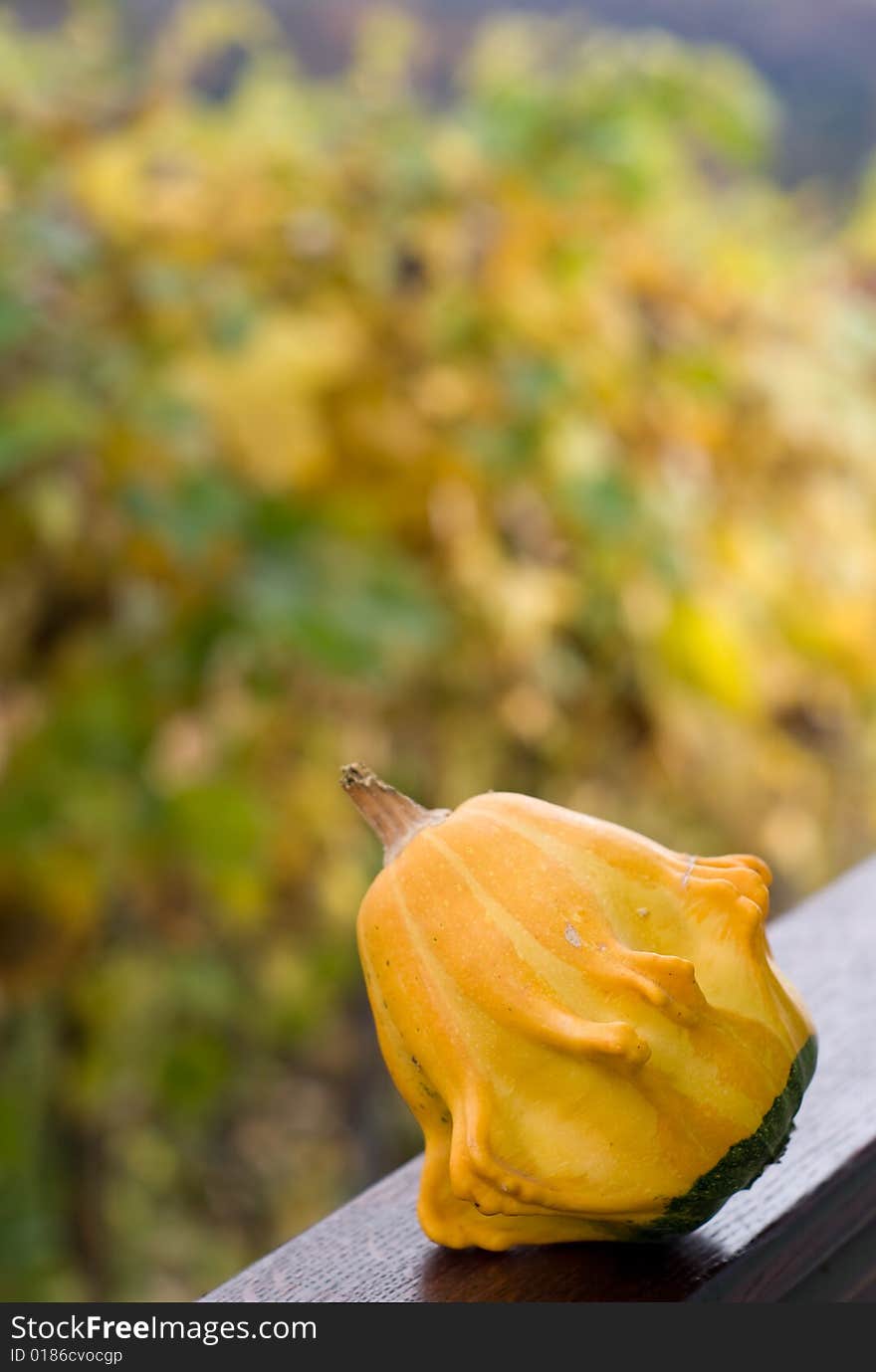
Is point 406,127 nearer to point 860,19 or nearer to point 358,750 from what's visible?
point 358,750

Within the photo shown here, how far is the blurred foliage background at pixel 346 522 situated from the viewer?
3.77 ft

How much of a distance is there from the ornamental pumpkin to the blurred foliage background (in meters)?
0.68

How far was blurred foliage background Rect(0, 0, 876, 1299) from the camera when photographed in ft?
3.77

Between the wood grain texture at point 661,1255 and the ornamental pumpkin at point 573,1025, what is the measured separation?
0.01 m

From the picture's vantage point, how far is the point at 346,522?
1201 millimetres

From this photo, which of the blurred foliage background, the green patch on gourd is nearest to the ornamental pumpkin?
the green patch on gourd

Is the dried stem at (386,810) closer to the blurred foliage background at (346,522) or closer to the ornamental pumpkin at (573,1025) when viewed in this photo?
the ornamental pumpkin at (573,1025)

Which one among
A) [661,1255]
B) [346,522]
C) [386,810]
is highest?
[346,522]

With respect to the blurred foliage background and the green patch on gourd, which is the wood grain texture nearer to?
the green patch on gourd

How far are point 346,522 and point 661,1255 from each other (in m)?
0.86

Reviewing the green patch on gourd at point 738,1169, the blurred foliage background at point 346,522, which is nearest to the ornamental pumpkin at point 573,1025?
the green patch on gourd at point 738,1169

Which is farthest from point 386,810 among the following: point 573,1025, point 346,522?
point 346,522

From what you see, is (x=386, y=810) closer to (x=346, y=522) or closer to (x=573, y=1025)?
(x=573, y=1025)

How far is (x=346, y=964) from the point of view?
1.57m
